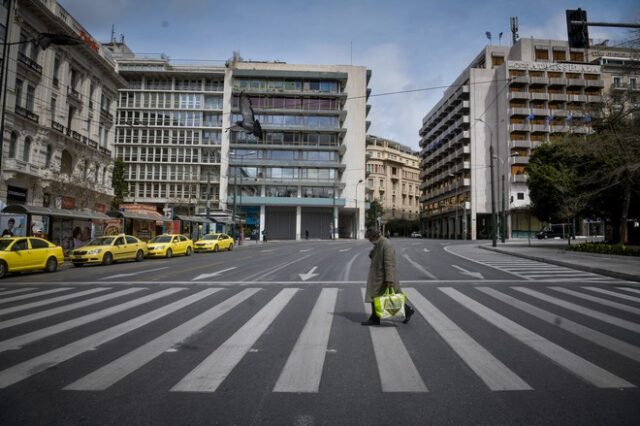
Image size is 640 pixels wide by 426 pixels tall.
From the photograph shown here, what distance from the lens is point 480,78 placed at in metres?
63.3

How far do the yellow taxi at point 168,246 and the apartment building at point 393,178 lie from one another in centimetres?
7835

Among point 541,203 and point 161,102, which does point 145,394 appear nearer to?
point 541,203

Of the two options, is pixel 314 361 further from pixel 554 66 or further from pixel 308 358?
pixel 554 66

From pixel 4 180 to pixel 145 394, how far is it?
96.3 ft

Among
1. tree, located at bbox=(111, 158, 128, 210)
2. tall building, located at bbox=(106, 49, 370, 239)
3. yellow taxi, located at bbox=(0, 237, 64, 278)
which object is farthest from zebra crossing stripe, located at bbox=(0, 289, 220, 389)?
tall building, located at bbox=(106, 49, 370, 239)

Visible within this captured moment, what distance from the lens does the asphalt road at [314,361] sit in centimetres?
329

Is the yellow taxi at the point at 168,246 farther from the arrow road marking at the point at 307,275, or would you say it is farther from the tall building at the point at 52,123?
the arrow road marking at the point at 307,275

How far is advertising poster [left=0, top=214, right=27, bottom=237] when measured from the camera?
1925 cm

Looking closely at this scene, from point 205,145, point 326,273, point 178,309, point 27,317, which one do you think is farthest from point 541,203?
point 205,145

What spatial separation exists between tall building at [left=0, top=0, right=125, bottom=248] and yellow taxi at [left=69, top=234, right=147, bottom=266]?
9.97 ft

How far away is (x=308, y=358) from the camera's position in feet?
15.3

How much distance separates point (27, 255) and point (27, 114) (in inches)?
697

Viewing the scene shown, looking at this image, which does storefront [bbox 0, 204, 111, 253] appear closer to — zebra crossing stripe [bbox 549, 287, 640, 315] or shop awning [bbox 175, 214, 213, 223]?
shop awning [bbox 175, 214, 213, 223]

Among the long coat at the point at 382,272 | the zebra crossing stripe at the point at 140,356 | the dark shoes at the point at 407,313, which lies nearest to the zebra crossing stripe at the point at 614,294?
the dark shoes at the point at 407,313
